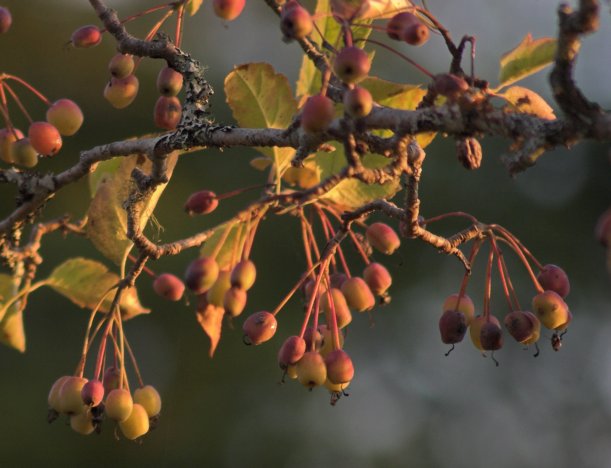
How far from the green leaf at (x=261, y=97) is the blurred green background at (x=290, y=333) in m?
2.53

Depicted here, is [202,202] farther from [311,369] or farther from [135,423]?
[135,423]

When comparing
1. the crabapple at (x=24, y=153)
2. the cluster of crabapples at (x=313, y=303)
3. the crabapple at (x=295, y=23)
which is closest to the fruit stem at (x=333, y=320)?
the cluster of crabapples at (x=313, y=303)

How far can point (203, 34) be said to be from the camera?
5383 millimetres

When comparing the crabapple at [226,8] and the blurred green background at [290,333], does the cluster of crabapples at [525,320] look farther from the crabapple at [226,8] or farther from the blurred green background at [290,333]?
the blurred green background at [290,333]

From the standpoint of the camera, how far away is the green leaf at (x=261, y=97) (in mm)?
983

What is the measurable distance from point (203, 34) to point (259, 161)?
4.44 meters

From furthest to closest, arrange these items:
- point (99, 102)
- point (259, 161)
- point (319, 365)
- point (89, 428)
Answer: point (99, 102) < point (259, 161) < point (89, 428) < point (319, 365)

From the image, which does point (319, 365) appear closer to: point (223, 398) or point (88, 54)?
point (223, 398)

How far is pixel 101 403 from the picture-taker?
3.30 ft

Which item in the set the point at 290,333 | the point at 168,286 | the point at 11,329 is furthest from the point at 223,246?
the point at 290,333

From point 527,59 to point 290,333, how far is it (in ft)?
10.2

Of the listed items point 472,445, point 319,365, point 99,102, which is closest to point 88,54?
point 99,102

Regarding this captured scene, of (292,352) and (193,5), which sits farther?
(193,5)

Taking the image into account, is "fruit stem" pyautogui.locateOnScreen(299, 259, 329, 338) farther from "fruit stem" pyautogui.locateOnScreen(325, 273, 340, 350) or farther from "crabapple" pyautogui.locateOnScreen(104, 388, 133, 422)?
"crabapple" pyautogui.locateOnScreen(104, 388, 133, 422)
